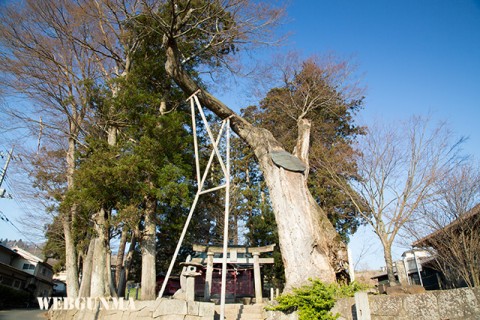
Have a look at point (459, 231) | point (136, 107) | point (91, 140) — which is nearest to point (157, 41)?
point (136, 107)

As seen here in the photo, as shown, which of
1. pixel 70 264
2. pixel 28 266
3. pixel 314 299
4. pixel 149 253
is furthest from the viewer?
pixel 28 266

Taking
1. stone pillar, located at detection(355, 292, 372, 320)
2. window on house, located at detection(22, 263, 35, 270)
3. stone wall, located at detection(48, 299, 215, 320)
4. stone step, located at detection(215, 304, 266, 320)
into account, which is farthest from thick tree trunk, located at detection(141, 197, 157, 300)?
window on house, located at detection(22, 263, 35, 270)

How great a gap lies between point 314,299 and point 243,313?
3.17 meters

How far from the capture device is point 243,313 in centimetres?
714

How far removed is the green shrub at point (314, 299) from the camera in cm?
448

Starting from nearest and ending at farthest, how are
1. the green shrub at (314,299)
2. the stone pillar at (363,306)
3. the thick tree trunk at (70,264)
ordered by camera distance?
the stone pillar at (363,306) → the green shrub at (314,299) → the thick tree trunk at (70,264)

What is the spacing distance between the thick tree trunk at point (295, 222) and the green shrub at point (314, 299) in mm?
448

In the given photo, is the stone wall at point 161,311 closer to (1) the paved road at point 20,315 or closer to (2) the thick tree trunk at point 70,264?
(2) the thick tree trunk at point 70,264

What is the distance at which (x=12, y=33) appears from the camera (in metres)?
8.03

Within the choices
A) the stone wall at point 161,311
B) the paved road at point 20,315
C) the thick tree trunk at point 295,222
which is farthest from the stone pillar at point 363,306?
the paved road at point 20,315

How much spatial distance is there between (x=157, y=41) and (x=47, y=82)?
11.6 feet

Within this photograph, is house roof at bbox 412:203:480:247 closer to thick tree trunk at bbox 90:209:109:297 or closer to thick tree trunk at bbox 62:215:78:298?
thick tree trunk at bbox 90:209:109:297

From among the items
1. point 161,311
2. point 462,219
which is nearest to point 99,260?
point 161,311

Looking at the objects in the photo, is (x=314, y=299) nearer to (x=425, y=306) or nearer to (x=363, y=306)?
(x=363, y=306)
